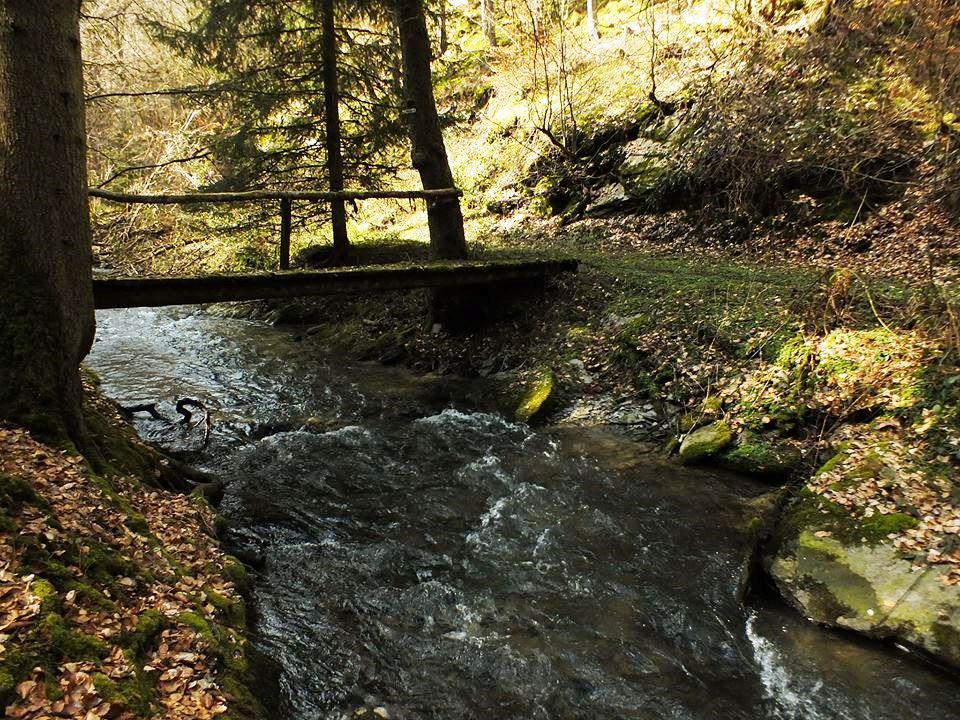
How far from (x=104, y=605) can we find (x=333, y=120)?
11980 millimetres

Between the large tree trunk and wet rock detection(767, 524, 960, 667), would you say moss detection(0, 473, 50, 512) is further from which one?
wet rock detection(767, 524, 960, 667)

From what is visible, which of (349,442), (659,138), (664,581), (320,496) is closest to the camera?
(664,581)

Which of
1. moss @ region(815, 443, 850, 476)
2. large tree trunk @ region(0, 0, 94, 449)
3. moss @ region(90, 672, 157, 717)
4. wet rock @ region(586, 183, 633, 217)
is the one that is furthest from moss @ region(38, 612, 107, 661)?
wet rock @ region(586, 183, 633, 217)

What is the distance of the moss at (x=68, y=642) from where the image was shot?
283 cm

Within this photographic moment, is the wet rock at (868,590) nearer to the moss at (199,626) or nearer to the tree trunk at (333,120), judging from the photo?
the moss at (199,626)

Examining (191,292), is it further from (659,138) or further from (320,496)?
(659,138)

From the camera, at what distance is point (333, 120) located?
1315 centimetres

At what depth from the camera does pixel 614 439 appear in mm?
7816

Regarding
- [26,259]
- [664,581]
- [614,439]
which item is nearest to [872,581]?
[664,581]

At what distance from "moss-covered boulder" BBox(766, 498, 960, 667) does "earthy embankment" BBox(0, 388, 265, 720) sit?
4.15 meters

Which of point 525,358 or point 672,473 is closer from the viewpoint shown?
point 672,473

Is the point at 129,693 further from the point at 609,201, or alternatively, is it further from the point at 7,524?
the point at 609,201

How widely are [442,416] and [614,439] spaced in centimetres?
279

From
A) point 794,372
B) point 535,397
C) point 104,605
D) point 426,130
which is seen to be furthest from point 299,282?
point 794,372
